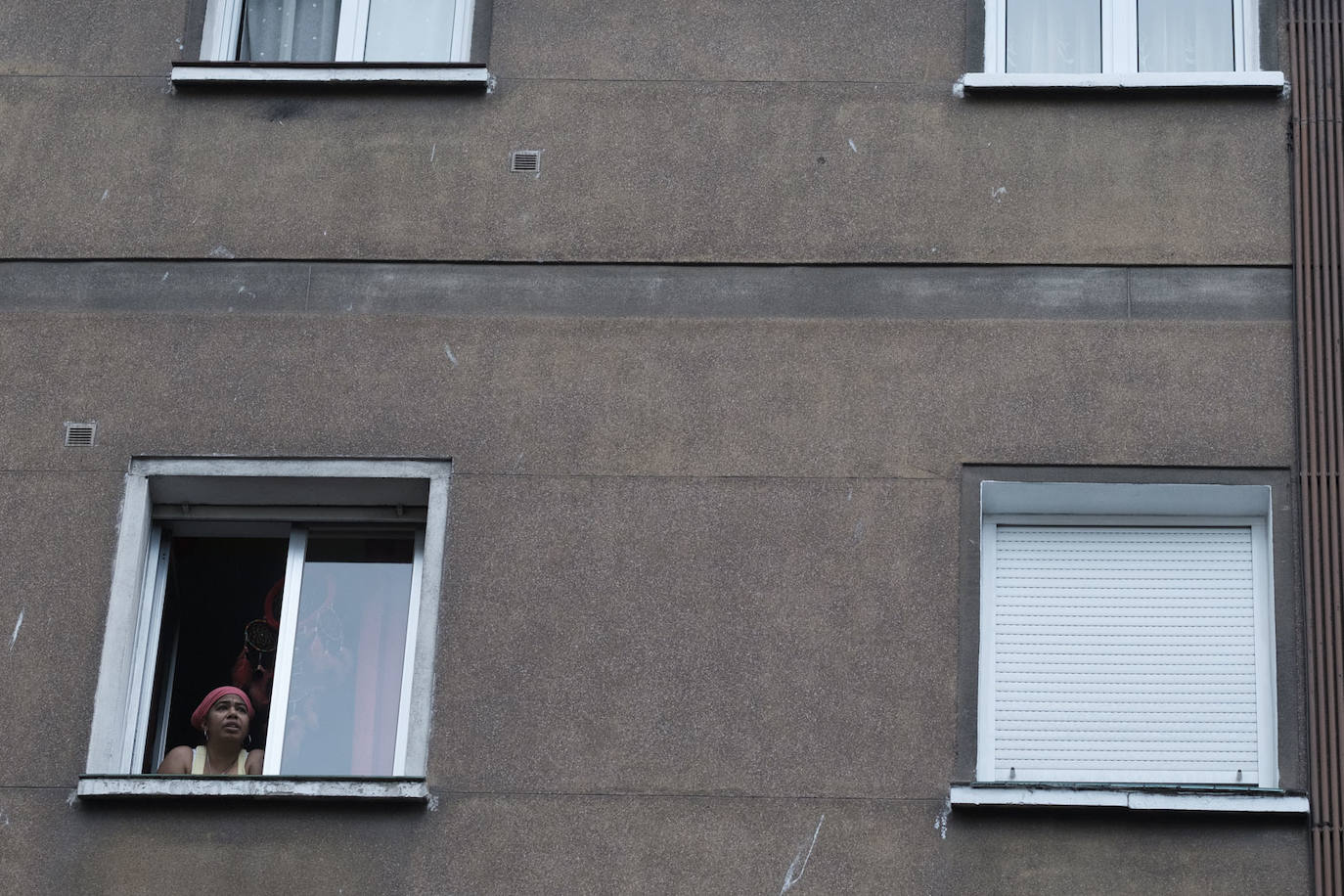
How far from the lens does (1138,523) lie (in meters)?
10.4

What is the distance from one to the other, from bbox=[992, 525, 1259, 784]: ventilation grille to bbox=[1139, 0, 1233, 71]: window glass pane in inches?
96.9

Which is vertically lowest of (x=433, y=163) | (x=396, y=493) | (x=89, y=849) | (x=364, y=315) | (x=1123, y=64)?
(x=89, y=849)

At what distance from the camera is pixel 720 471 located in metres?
10.3

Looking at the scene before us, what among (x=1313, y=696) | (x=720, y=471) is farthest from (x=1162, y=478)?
(x=720, y=471)

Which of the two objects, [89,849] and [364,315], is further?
[364,315]

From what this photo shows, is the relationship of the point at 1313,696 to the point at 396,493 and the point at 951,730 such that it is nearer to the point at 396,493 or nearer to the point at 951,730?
the point at 951,730

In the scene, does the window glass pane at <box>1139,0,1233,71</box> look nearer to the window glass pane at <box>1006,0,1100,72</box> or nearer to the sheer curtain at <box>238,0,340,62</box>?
the window glass pane at <box>1006,0,1100,72</box>

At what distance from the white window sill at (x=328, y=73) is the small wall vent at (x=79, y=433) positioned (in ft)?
6.07

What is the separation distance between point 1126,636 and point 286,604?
396cm

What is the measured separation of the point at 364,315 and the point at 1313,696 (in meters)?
4.72

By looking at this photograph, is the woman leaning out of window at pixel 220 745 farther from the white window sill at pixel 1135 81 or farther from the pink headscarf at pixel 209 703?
the white window sill at pixel 1135 81

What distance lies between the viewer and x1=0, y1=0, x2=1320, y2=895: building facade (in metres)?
9.69

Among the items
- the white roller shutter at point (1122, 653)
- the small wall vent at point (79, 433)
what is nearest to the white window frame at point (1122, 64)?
the white roller shutter at point (1122, 653)

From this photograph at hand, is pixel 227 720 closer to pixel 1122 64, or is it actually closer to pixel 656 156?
pixel 656 156
